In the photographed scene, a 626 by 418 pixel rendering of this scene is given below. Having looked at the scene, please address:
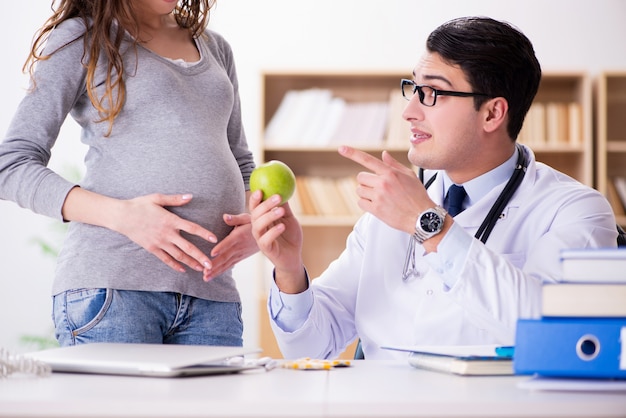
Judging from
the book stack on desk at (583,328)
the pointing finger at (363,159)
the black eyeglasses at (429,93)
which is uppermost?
the black eyeglasses at (429,93)

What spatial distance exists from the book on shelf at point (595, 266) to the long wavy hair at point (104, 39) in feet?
3.32

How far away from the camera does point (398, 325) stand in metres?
1.79

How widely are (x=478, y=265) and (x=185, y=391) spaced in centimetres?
63

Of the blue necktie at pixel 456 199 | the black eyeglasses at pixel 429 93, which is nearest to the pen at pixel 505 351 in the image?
the blue necktie at pixel 456 199

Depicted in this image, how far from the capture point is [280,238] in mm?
1689

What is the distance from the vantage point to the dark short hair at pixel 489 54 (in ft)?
6.13

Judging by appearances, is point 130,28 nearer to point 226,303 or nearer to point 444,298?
point 226,303

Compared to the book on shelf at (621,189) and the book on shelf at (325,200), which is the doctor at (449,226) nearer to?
the book on shelf at (325,200)

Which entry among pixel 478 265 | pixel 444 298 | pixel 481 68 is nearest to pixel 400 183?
pixel 478 265

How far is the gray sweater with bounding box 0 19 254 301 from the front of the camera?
1636 mm

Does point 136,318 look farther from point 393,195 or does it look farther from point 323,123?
point 323,123

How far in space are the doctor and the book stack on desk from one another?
33cm

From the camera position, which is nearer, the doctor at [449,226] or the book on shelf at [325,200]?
the doctor at [449,226]

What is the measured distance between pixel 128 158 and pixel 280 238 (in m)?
0.37
